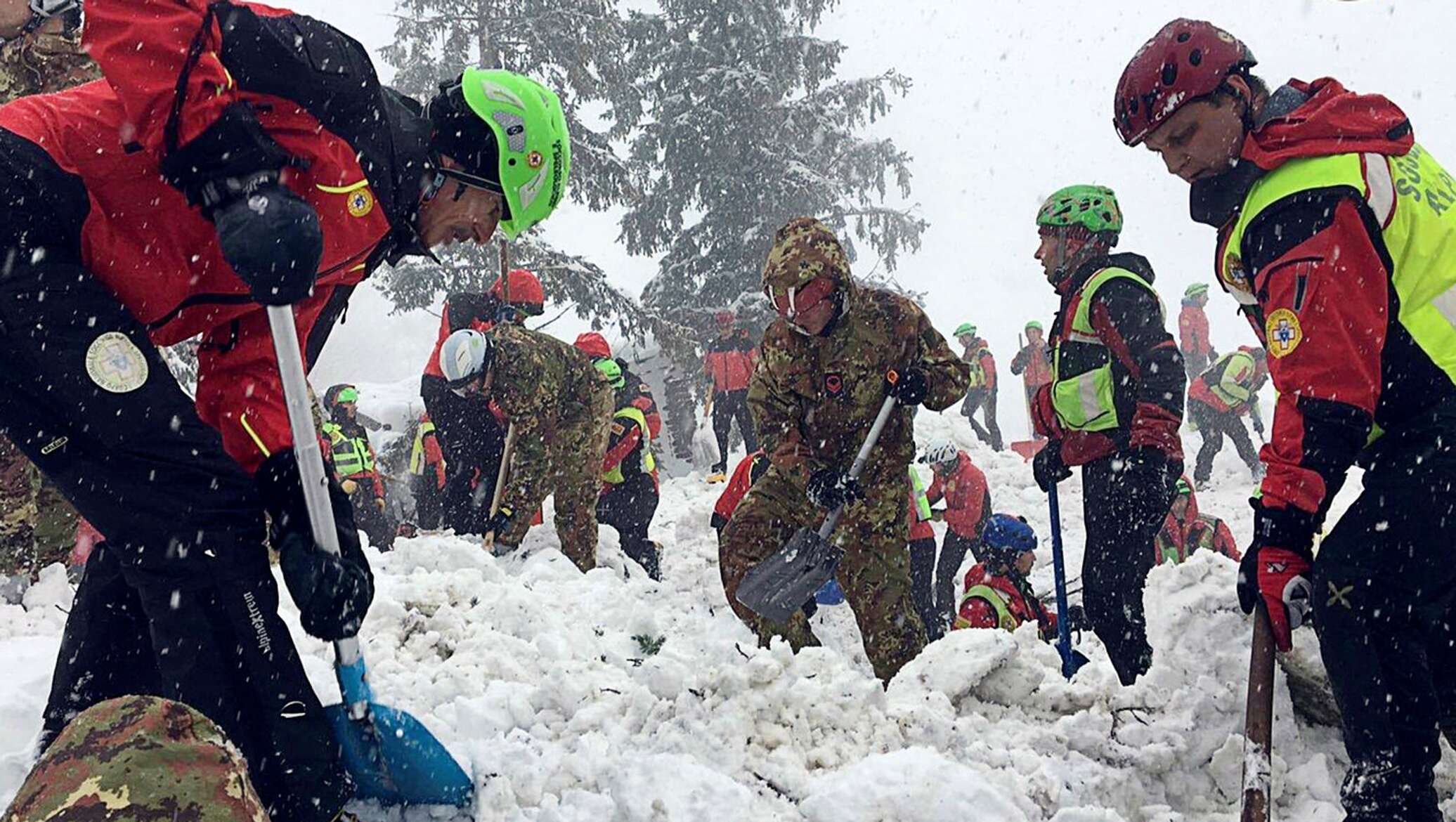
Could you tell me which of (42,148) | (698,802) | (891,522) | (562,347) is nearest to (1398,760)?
(698,802)

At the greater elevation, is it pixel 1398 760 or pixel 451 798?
pixel 1398 760

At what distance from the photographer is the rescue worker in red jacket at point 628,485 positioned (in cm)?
790

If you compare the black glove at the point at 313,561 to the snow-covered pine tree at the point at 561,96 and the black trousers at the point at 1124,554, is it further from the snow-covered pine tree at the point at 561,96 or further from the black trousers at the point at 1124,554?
the snow-covered pine tree at the point at 561,96

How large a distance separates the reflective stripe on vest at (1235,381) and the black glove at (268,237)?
1201 centimetres

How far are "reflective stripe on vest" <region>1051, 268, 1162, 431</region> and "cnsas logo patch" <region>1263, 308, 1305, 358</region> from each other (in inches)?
77.0

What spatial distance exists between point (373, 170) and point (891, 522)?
2.88 meters

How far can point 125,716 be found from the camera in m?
1.12

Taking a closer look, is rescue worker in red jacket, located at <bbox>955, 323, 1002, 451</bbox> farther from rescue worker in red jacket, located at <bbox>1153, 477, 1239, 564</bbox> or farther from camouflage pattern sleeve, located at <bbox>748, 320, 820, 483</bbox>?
camouflage pattern sleeve, located at <bbox>748, 320, 820, 483</bbox>

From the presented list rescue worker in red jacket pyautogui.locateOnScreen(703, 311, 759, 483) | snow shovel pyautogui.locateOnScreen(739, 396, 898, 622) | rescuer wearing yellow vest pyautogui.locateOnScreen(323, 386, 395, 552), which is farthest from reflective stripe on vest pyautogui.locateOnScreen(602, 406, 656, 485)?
rescue worker in red jacket pyautogui.locateOnScreen(703, 311, 759, 483)

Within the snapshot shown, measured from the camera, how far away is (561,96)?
16875 mm

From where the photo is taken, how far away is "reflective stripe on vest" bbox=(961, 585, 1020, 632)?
5.18m

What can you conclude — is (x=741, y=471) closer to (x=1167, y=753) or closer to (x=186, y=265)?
(x=1167, y=753)

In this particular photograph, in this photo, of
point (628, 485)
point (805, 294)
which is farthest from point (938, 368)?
point (628, 485)

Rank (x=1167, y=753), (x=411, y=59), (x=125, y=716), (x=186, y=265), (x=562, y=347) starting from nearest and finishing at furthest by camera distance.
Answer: (x=125, y=716)
(x=186, y=265)
(x=1167, y=753)
(x=562, y=347)
(x=411, y=59)
